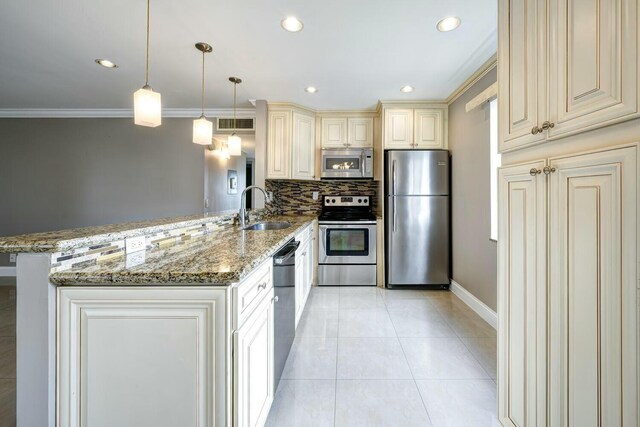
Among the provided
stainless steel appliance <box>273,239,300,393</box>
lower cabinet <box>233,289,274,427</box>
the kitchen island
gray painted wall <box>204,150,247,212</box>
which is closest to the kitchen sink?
stainless steel appliance <box>273,239,300,393</box>

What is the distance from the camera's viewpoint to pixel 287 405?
1528mm

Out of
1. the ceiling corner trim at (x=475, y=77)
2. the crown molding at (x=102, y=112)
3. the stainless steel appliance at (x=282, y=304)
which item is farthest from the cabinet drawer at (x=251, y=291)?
the crown molding at (x=102, y=112)

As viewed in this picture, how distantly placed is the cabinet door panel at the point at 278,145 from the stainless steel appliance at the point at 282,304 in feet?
6.17

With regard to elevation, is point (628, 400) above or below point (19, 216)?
below

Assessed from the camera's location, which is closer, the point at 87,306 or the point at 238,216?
the point at 87,306

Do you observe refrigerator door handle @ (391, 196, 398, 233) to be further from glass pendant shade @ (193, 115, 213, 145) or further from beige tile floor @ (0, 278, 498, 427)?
glass pendant shade @ (193, 115, 213, 145)

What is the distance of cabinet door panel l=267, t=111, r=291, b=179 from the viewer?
3.57 m

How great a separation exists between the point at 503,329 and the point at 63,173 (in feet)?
18.2

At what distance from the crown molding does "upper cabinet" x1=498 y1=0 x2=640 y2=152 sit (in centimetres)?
339

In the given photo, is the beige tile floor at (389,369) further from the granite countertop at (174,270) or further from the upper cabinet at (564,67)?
the upper cabinet at (564,67)

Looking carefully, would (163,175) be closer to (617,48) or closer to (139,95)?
(139,95)

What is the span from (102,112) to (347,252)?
13.3ft

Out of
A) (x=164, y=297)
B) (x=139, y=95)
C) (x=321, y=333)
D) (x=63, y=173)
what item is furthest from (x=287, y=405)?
(x=63, y=173)

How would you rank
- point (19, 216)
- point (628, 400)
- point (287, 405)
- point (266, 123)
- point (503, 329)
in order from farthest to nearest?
point (19, 216)
point (266, 123)
point (287, 405)
point (503, 329)
point (628, 400)
